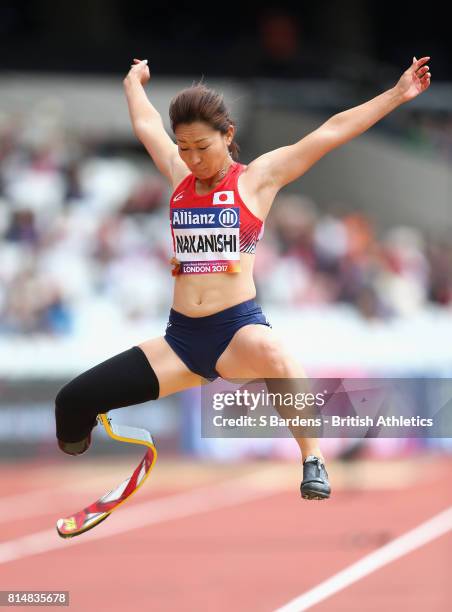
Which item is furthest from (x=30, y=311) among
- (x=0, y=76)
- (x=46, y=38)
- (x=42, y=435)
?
(x=46, y=38)

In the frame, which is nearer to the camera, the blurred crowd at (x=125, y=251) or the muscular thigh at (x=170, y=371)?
the muscular thigh at (x=170, y=371)

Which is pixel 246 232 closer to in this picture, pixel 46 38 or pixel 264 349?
pixel 264 349

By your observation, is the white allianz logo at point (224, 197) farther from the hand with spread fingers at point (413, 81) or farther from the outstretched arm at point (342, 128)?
the hand with spread fingers at point (413, 81)

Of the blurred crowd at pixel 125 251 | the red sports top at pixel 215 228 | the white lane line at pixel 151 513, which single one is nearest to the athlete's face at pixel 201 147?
the red sports top at pixel 215 228

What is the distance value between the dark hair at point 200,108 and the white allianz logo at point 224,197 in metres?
0.27

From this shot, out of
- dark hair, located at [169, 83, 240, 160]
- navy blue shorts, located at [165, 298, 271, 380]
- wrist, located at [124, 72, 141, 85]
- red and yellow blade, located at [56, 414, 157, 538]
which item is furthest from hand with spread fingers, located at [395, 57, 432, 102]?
red and yellow blade, located at [56, 414, 157, 538]

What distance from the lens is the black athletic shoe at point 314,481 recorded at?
523cm

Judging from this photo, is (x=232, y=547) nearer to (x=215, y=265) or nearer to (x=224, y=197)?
(x=215, y=265)

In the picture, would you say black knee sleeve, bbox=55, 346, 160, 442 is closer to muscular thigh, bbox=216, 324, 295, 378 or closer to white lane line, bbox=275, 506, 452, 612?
muscular thigh, bbox=216, 324, 295, 378

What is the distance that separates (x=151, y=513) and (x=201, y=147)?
6.96 metres

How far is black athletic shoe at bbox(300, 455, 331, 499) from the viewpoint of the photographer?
5.23 meters

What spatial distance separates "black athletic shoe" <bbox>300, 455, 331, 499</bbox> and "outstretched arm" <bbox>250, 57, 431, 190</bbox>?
128 cm

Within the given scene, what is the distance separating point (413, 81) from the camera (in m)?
5.49

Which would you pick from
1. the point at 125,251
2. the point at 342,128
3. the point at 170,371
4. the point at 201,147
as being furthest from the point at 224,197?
the point at 125,251
